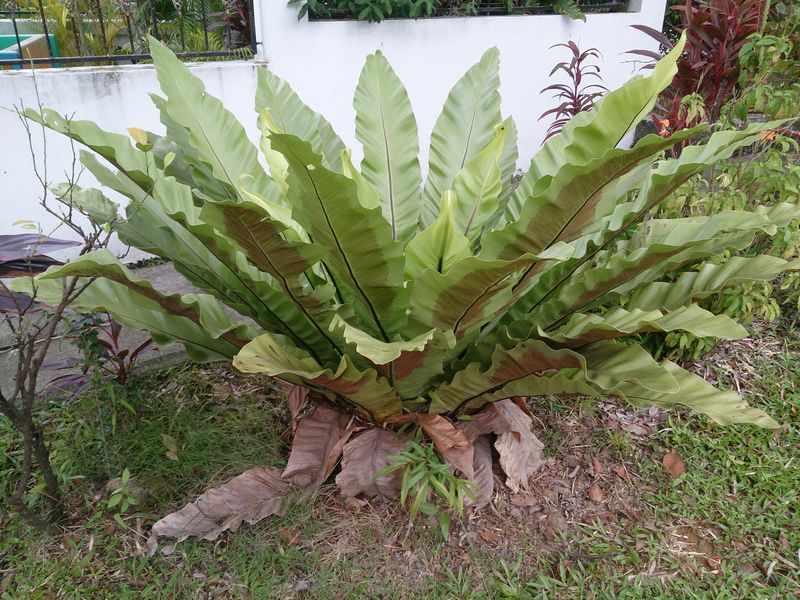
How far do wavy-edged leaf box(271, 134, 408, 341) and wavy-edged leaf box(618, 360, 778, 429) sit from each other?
2.20 ft

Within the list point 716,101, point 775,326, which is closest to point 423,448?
point 775,326

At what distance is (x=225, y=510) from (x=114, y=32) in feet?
13.7

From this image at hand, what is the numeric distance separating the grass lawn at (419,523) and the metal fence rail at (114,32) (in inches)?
77.7

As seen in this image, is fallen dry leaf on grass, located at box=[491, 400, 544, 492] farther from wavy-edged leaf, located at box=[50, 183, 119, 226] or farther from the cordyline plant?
wavy-edged leaf, located at box=[50, 183, 119, 226]

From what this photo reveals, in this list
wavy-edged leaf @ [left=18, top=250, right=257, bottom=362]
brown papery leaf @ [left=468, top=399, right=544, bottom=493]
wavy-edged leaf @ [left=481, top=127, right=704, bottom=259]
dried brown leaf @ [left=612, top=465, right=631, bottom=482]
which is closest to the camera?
wavy-edged leaf @ [left=481, top=127, right=704, bottom=259]

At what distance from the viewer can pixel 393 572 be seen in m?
1.87

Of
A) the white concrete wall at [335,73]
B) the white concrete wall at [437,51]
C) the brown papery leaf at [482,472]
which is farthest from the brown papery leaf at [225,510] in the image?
the white concrete wall at [437,51]

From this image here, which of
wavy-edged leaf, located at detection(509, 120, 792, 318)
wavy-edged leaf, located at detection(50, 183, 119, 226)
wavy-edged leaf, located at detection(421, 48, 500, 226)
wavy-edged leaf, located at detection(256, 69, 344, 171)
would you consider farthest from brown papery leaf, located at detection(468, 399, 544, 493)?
wavy-edged leaf, located at detection(50, 183, 119, 226)

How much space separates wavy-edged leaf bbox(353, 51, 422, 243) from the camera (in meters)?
2.03

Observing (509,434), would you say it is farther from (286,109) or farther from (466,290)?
(286,109)

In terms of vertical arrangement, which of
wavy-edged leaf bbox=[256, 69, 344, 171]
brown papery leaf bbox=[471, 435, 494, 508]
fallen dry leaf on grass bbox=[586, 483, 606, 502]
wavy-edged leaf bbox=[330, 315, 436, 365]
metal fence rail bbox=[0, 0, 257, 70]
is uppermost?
metal fence rail bbox=[0, 0, 257, 70]

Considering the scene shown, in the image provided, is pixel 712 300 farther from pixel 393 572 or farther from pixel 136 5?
pixel 136 5

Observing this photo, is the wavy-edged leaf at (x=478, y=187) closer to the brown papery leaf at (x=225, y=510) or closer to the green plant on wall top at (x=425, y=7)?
the brown papery leaf at (x=225, y=510)

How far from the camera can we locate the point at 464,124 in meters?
2.18
